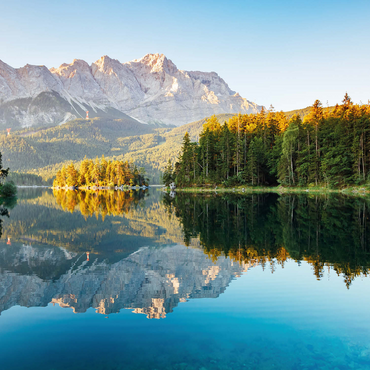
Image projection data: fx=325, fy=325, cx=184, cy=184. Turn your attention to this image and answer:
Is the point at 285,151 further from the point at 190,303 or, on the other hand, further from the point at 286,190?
the point at 190,303

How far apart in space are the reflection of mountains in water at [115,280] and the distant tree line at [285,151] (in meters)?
53.6

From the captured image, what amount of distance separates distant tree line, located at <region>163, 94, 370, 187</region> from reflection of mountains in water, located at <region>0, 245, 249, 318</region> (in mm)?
53622

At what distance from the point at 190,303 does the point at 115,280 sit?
3.19 meters

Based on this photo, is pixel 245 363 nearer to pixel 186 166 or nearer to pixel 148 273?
pixel 148 273

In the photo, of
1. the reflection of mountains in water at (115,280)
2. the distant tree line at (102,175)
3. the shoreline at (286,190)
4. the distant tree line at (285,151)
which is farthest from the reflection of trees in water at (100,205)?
the distant tree line at (102,175)

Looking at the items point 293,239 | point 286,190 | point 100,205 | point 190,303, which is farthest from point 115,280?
point 286,190

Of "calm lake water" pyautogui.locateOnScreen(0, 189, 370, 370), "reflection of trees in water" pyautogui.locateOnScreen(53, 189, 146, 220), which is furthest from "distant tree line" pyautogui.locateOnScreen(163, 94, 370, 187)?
"calm lake water" pyautogui.locateOnScreen(0, 189, 370, 370)

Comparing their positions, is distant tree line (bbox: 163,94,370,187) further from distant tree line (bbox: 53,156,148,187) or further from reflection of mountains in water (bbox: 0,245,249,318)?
distant tree line (bbox: 53,156,148,187)

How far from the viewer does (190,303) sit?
8930mm

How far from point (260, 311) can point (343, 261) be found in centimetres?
591

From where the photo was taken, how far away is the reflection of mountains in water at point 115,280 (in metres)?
9.15

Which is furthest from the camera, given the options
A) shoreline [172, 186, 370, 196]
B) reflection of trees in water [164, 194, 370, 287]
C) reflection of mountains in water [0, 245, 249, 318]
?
shoreline [172, 186, 370, 196]

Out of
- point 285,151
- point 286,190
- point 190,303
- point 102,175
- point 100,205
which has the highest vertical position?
point 285,151

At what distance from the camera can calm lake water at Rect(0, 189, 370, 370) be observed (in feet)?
20.7
